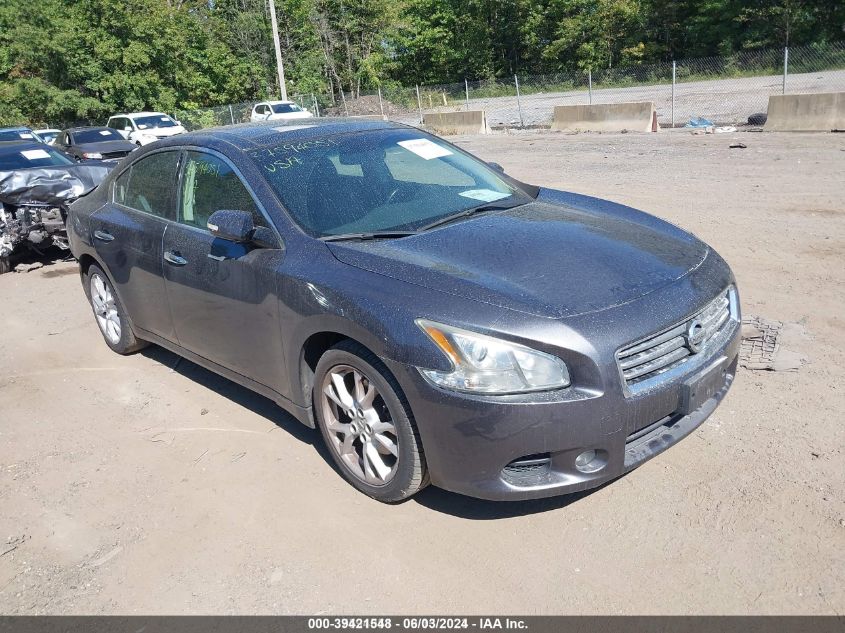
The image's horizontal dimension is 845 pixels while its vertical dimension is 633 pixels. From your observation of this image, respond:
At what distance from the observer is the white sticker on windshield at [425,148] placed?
4609mm

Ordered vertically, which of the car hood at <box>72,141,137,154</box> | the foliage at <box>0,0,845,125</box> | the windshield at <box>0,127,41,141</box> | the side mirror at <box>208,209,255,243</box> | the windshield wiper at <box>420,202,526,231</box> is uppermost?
the foliage at <box>0,0,845,125</box>

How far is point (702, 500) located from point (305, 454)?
2064 mm

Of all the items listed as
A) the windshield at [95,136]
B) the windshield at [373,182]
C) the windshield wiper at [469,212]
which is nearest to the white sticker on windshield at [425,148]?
the windshield at [373,182]

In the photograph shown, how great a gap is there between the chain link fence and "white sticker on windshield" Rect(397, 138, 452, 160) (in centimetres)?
1801

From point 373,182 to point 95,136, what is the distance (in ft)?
68.2

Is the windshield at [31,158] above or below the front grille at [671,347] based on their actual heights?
above

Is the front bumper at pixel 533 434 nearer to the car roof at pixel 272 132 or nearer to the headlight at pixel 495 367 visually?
the headlight at pixel 495 367

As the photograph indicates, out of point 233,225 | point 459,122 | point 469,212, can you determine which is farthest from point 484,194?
point 459,122

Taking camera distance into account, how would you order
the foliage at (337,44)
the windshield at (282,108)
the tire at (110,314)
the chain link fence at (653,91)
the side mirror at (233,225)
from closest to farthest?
the side mirror at (233,225)
the tire at (110,314)
the chain link fence at (653,91)
the windshield at (282,108)
the foliage at (337,44)

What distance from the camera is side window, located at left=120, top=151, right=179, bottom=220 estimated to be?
465 centimetres

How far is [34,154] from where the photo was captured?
398 inches

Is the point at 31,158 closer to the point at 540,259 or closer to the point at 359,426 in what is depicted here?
the point at 359,426

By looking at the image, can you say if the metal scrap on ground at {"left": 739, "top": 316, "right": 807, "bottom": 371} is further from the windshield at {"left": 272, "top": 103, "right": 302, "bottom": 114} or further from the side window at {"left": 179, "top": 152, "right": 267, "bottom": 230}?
the windshield at {"left": 272, "top": 103, "right": 302, "bottom": 114}

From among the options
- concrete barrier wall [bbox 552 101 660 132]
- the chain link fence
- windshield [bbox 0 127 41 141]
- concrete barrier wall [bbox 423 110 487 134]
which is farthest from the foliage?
windshield [bbox 0 127 41 141]
